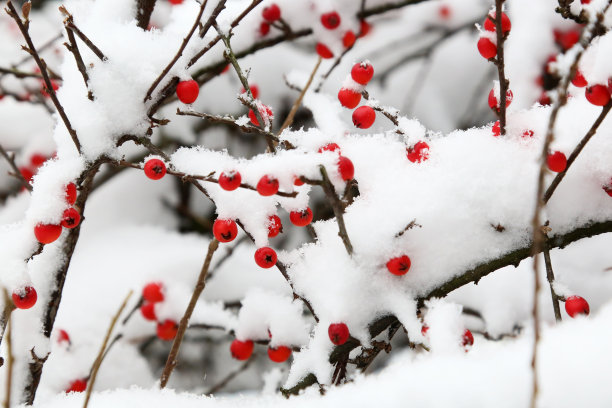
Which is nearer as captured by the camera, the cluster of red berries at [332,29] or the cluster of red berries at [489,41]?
the cluster of red berries at [489,41]

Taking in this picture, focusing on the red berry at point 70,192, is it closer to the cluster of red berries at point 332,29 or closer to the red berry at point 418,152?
the red berry at point 418,152

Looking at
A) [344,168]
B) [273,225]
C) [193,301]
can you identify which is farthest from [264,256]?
[344,168]

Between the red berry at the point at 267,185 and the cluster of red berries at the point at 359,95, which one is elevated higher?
the cluster of red berries at the point at 359,95

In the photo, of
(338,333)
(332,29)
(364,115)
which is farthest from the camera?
(332,29)

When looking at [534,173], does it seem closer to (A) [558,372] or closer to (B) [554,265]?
(A) [558,372]

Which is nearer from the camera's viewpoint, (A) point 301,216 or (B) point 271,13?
(A) point 301,216

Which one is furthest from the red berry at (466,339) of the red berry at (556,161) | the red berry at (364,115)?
the red berry at (364,115)

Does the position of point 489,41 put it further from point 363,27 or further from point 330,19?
point 363,27
